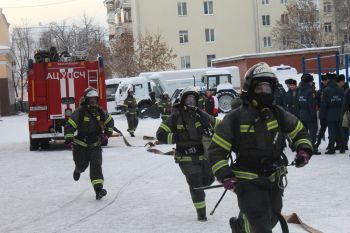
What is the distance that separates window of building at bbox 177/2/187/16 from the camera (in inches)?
2746

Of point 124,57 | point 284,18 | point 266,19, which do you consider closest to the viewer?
point 124,57

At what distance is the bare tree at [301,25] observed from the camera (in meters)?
64.2

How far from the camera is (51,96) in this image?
67.3 ft

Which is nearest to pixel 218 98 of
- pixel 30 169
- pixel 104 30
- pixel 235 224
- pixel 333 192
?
pixel 30 169

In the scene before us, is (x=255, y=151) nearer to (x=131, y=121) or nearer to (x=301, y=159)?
(x=301, y=159)

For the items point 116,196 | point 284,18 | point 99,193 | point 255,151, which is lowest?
point 116,196

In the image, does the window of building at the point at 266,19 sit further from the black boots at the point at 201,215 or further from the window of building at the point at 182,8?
the black boots at the point at 201,215

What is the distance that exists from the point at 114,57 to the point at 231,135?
5773 centimetres

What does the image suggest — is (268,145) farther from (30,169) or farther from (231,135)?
(30,169)

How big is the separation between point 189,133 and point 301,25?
192 feet

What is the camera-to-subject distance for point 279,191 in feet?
19.3

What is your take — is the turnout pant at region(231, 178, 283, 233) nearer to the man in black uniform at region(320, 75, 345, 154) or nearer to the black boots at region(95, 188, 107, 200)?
the black boots at region(95, 188, 107, 200)

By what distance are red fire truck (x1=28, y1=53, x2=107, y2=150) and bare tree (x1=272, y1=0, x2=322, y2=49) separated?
153 feet

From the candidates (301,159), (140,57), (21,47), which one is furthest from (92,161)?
(21,47)
